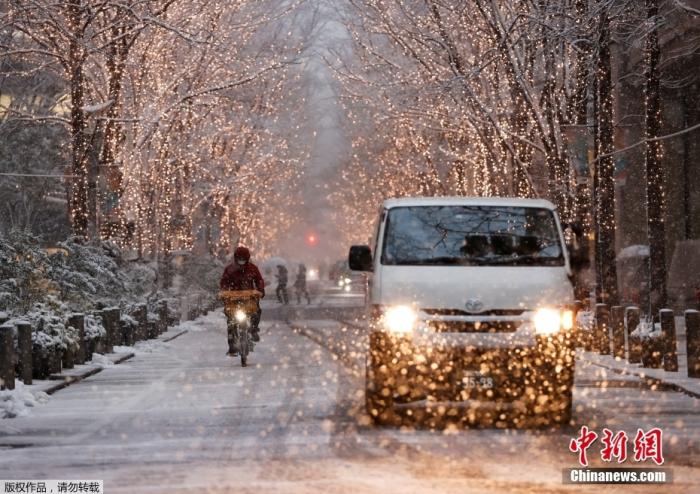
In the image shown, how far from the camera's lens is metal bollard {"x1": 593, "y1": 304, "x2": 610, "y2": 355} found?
22.8 m

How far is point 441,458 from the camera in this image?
10.2 m

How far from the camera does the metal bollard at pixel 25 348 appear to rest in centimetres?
1706

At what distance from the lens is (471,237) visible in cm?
1303

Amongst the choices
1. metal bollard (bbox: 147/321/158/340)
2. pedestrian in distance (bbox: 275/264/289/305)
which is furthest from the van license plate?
pedestrian in distance (bbox: 275/264/289/305)

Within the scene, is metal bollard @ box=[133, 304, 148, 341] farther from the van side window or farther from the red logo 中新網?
the red logo 中新網

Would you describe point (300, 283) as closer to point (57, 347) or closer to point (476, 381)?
point (57, 347)

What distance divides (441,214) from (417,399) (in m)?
2.06

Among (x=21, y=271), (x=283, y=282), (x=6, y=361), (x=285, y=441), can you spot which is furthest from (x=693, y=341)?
(x=283, y=282)

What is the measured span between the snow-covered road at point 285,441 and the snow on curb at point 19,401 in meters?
0.19

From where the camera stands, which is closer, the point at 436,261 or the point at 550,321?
the point at 550,321

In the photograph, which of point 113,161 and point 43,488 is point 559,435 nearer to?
point 43,488

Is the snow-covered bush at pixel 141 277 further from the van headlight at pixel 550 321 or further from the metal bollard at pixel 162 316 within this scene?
the van headlight at pixel 550 321

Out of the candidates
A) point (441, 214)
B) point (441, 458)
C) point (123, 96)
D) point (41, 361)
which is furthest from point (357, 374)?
point (123, 96)

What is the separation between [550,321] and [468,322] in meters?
0.83
